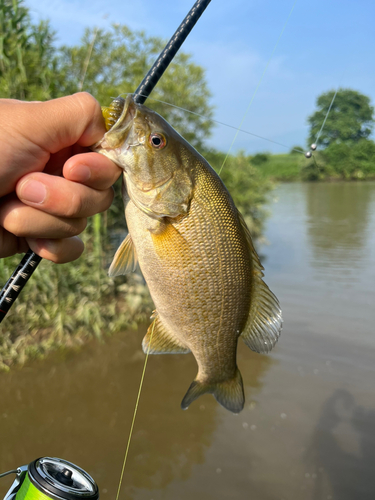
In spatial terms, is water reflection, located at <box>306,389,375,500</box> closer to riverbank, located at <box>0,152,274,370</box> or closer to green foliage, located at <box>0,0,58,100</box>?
riverbank, located at <box>0,152,274,370</box>

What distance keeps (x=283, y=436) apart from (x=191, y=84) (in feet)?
19.4

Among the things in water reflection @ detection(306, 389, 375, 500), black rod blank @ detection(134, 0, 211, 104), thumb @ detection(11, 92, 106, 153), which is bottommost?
water reflection @ detection(306, 389, 375, 500)

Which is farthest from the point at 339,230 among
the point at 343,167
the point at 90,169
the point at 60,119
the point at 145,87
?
the point at 343,167

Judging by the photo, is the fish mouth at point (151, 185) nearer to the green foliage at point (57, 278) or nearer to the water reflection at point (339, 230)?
the green foliage at point (57, 278)

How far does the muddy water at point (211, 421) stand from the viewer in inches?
130

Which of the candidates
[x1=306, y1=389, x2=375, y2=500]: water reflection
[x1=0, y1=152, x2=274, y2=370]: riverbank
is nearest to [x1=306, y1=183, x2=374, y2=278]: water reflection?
[x1=306, y1=389, x2=375, y2=500]: water reflection

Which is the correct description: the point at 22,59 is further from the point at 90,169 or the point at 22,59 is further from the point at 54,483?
the point at 54,483

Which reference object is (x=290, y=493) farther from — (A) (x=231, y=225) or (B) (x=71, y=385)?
(A) (x=231, y=225)

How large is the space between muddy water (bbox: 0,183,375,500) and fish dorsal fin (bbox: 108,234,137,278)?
107 inches

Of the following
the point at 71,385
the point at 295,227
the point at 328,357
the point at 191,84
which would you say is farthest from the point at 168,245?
the point at 295,227

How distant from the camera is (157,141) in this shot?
1.29 metres

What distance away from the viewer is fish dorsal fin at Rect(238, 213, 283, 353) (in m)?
1.48

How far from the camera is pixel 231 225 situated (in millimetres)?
1359

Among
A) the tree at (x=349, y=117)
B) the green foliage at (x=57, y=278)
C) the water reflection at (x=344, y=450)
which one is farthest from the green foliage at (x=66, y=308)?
the tree at (x=349, y=117)
